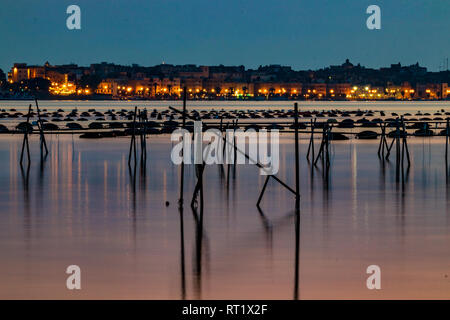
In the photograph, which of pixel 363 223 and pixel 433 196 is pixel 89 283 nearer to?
pixel 363 223

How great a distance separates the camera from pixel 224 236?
15.5 metres

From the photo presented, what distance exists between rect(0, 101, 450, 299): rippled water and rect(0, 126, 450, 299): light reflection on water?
2cm

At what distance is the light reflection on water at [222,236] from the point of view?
11.3 m

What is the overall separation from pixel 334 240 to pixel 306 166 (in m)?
17.3

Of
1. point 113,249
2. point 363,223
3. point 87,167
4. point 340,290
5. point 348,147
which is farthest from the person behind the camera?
point 348,147

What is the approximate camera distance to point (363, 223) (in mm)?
17141

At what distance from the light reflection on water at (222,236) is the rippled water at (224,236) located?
0.07 ft

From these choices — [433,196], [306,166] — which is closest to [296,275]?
[433,196]

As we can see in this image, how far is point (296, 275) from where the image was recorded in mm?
11938

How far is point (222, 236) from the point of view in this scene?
15.5 m

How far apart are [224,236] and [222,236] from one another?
0.12ft

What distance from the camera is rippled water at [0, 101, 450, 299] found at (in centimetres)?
1131
